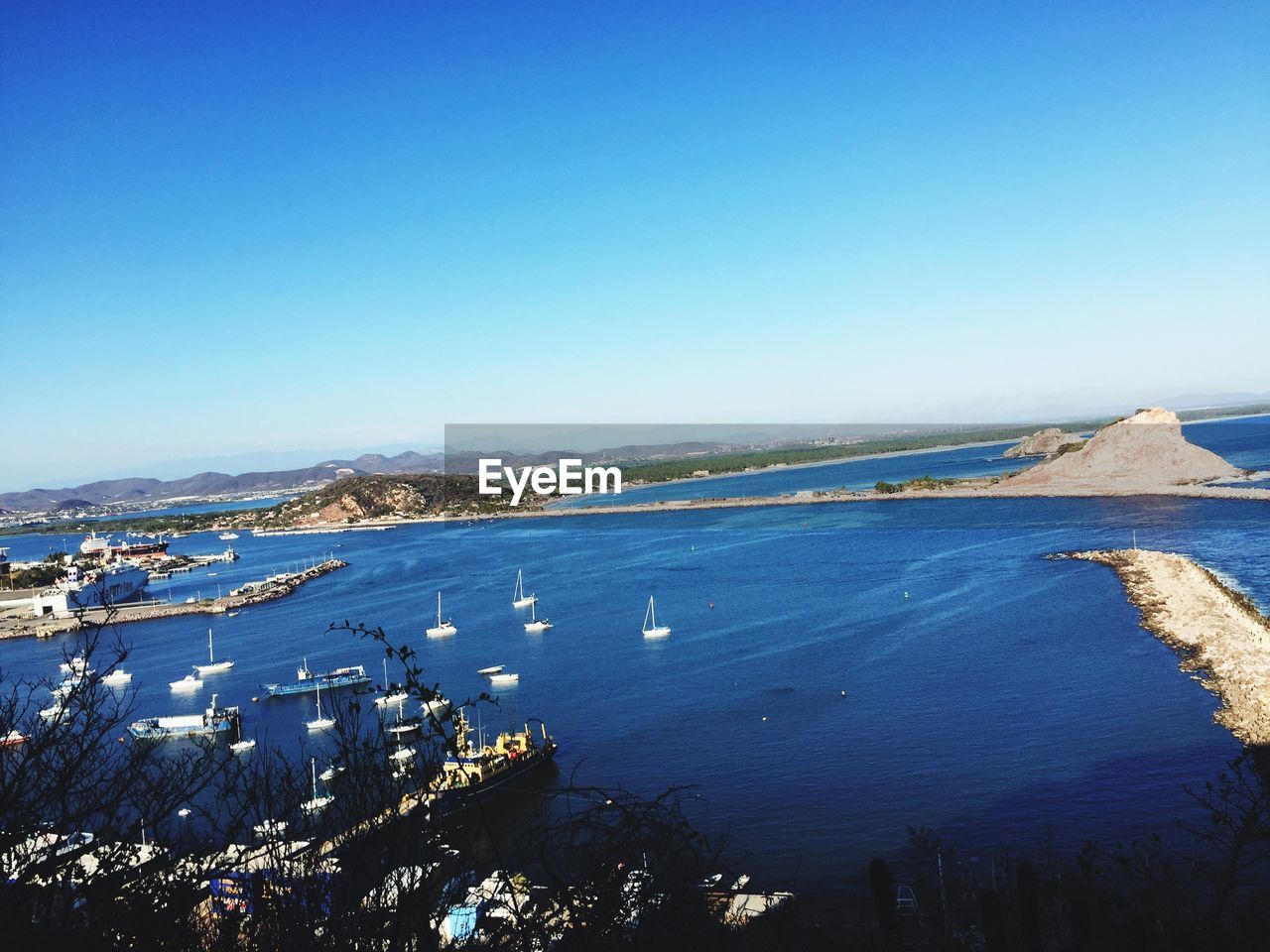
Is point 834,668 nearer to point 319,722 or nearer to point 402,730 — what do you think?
point 402,730

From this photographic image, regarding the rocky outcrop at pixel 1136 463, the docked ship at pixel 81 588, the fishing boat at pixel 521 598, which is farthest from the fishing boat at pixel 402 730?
the rocky outcrop at pixel 1136 463

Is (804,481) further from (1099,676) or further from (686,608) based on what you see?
(1099,676)

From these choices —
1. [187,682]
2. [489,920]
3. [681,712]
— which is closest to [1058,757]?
[681,712]

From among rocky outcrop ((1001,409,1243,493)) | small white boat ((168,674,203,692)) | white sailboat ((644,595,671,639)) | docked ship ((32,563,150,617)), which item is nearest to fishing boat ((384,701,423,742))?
white sailboat ((644,595,671,639))

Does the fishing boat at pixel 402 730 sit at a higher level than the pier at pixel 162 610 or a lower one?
higher

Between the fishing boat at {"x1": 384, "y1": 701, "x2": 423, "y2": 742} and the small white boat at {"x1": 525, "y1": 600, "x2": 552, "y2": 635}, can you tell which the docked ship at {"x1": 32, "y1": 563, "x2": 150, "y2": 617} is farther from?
the fishing boat at {"x1": 384, "y1": 701, "x2": 423, "y2": 742}

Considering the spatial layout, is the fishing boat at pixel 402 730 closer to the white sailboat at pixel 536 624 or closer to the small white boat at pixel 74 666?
the small white boat at pixel 74 666
